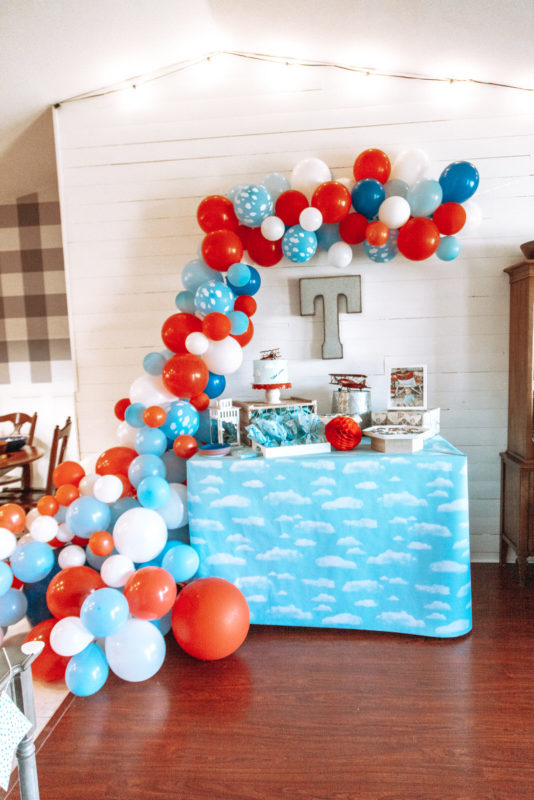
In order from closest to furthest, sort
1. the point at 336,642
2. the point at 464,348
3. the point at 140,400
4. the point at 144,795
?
1. the point at 144,795
2. the point at 336,642
3. the point at 140,400
4. the point at 464,348

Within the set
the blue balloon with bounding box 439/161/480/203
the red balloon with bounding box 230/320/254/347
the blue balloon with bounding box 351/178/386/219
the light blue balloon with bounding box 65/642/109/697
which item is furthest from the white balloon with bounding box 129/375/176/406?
the blue balloon with bounding box 439/161/480/203

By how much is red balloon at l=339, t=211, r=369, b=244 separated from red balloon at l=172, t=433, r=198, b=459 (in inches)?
52.6

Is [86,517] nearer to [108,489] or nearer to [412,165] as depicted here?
[108,489]

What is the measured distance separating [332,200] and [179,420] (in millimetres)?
1288

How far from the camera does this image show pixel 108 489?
88.5 inches

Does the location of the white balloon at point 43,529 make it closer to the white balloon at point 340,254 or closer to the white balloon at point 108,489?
the white balloon at point 108,489

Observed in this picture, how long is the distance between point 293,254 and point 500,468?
1.69 meters

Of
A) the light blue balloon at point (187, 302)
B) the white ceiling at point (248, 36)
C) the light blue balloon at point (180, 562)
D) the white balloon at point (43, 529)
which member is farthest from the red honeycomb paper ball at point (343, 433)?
the white ceiling at point (248, 36)

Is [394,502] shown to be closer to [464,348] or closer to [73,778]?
[464,348]

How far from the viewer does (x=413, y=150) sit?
2.62 meters

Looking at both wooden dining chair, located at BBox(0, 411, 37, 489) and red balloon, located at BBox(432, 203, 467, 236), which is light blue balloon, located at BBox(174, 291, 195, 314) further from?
wooden dining chair, located at BBox(0, 411, 37, 489)

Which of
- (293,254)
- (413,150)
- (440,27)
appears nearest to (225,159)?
(293,254)

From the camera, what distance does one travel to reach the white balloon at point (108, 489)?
225 cm

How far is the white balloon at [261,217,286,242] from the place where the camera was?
2.57 meters
